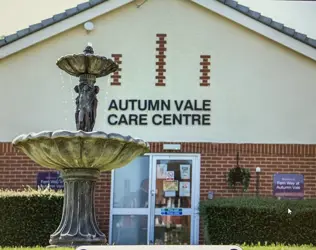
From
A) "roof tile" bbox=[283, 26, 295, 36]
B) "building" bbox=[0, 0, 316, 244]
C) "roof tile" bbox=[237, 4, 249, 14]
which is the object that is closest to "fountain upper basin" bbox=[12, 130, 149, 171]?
"building" bbox=[0, 0, 316, 244]

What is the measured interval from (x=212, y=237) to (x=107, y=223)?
9.46 ft

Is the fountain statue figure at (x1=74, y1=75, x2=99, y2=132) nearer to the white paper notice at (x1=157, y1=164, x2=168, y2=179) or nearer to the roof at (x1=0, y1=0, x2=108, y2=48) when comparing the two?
the white paper notice at (x1=157, y1=164, x2=168, y2=179)

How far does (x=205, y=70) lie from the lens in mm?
14406

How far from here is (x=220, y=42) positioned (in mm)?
14516

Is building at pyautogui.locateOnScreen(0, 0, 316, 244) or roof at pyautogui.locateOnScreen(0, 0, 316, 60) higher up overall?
roof at pyautogui.locateOnScreen(0, 0, 316, 60)

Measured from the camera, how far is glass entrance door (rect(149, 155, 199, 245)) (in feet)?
45.4

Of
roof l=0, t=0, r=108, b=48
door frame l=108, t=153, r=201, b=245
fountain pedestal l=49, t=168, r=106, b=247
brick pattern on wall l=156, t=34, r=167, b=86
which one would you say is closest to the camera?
fountain pedestal l=49, t=168, r=106, b=247

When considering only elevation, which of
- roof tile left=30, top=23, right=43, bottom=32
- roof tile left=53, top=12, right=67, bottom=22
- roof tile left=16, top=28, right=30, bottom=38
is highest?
roof tile left=53, top=12, right=67, bottom=22

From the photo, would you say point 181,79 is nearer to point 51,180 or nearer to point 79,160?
point 51,180

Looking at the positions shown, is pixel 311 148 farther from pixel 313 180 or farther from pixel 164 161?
pixel 164 161

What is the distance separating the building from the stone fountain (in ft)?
16.1

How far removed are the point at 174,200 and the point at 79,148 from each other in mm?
5983

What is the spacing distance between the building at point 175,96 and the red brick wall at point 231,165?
0.02 metres

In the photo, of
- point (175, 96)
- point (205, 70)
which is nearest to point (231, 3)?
point (205, 70)
